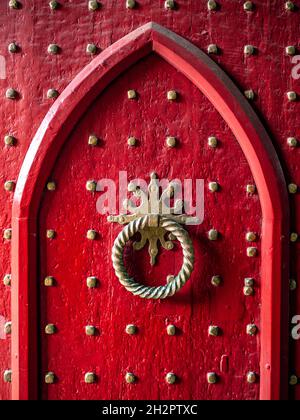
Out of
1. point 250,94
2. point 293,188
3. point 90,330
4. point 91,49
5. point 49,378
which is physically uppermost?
point 91,49

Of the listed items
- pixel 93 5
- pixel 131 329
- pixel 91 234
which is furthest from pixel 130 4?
pixel 131 329

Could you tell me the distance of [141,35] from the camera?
1.03 m

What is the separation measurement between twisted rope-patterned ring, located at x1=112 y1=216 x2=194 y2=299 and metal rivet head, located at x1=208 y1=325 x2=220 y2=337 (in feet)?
0.44

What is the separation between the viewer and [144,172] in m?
1.08

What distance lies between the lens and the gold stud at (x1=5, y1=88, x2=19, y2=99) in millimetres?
1073

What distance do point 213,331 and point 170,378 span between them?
146 mm

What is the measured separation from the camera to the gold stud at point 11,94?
1.07m

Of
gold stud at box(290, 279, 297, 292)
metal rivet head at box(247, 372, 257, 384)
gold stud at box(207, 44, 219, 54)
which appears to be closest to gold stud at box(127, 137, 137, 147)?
gold stud at box(207, 44, 219, 54)

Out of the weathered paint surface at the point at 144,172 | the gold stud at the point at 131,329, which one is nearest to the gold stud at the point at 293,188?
the weathered paint surface at the point at 144,172

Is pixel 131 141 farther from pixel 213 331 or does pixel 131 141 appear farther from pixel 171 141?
pixel 213 331

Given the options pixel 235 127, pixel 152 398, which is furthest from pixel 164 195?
pixel 152 398

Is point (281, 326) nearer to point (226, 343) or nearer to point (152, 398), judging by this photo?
point (226, 343)

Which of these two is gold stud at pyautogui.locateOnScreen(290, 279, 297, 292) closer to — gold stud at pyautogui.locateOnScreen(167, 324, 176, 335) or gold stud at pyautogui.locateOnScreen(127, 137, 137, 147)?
gold stud at pyautogui.locateOnScreen(167, 324, 176, 335)

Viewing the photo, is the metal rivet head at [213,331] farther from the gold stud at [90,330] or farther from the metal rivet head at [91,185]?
the metal rivet head at [91,185]
